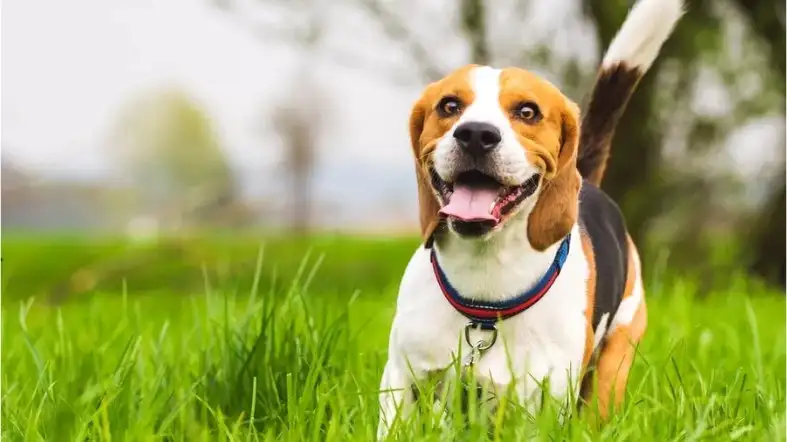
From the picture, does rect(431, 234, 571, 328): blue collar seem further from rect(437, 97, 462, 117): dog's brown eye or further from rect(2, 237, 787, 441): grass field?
rect(437, 97, 462, 117): dog's brown eye

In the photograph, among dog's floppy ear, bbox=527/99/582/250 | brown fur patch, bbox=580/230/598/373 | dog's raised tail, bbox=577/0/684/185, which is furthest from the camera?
dog's raised tail, bbox=577/0/684/185

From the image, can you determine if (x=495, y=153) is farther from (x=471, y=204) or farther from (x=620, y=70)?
(x=620, y=70)

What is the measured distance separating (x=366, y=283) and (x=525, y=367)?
7.70 m

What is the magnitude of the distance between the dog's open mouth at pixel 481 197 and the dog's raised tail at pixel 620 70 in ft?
3.62

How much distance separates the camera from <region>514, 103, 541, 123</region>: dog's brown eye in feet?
8.84

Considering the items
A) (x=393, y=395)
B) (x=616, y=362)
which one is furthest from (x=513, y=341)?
(x=616, y=362)

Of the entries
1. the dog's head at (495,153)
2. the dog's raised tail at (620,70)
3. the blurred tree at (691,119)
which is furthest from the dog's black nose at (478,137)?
the blurred tree at (691,119)

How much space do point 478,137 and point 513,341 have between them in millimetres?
673

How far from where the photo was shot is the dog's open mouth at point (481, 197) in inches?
103

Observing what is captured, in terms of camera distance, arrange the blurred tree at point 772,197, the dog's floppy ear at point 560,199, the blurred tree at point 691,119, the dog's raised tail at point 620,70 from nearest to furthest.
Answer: the dog's floppy ear at point 560,199, the dog's raised tail at point 620,70, the blurred tree at point 691,119, the blurred tree at point 772,197

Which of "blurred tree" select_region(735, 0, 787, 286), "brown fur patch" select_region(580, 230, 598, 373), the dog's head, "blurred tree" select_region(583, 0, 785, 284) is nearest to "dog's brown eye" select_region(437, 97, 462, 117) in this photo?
the dog's head

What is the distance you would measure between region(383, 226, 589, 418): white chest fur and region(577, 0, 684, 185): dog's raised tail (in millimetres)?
1021

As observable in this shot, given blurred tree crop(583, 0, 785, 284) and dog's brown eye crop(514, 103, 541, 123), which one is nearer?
dog's brown eye crop(514, 103, 541, 123)

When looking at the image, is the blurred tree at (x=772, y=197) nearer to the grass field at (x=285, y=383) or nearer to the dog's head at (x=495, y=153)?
the grass field at (x=285, y=383)
